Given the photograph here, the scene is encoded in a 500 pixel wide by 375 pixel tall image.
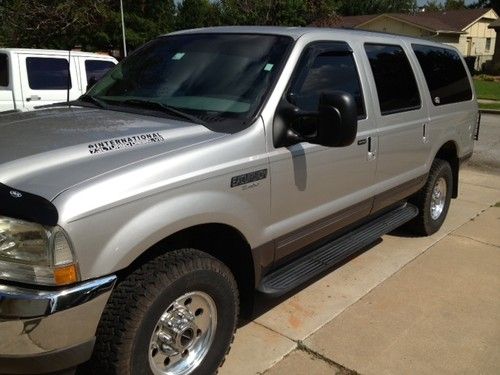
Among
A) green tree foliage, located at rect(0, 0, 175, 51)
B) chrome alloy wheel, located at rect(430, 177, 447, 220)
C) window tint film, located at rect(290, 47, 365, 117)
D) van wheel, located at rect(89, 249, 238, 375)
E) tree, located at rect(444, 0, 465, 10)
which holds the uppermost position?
tree, located at rect(444, 0, 465, 10)

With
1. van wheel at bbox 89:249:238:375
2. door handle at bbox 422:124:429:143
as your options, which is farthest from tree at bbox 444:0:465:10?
van wheel at bbox 89:249:238:375

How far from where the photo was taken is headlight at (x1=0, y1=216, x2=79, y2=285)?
209cm

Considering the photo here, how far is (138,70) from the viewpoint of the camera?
3701 mm

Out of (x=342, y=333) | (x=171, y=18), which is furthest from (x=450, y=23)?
(x=342, y=333)

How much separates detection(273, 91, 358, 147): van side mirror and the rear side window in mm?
2219

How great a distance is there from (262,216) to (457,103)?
10.6 ft

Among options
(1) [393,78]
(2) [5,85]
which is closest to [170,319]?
(1) [393,78]

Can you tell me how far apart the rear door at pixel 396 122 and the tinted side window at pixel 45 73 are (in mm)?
6355

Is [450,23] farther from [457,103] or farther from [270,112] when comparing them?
[270,112]

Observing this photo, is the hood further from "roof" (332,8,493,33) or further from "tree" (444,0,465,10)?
"tree" (444,0,465,10)

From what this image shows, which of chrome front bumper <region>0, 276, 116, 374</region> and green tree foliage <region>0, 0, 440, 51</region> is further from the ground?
green tree foliage <region>0, 0, 440, 51</region>

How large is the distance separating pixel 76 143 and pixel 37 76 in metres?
7.32

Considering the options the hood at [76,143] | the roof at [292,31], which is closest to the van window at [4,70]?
the roof at [292,31]

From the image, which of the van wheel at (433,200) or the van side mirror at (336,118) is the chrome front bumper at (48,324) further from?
the van wheel at (433,200)
